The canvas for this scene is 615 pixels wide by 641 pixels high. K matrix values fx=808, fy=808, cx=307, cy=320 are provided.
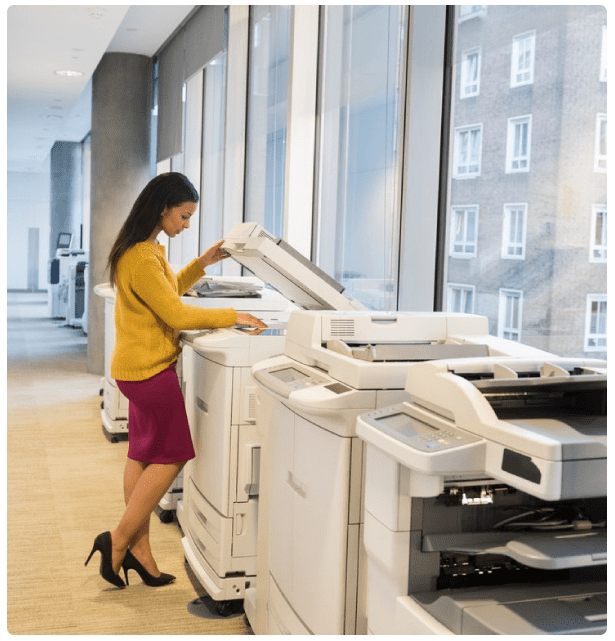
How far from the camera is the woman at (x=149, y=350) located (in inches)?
112

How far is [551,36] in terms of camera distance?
9.02 ft

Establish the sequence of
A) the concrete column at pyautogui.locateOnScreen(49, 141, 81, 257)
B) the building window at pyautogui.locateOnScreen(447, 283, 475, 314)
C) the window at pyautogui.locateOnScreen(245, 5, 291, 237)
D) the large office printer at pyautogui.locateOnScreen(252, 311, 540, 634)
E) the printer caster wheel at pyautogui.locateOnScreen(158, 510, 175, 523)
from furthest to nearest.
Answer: the concrete column at pyautogui.locateOnScreen(49, 141, 81, 257) < the window at pyautogui.locateOnScreen(245, 5, 291, 237) < the printer caster wheel at pyautogui.locateOnScreen(158, 510, 175, 523) < the building window at pyautogui.locateOnScreen(447, 283, 475, 314) < the large office printer at pyautogui.locateOnScreen(252, 311, 540, 634)

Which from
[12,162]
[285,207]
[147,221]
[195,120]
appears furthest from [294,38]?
[12,162]

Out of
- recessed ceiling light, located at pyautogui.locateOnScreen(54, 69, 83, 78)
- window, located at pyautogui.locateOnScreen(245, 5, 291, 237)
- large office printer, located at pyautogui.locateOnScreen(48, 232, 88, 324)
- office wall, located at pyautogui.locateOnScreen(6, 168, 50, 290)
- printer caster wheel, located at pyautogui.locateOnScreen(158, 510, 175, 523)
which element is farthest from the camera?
office wall, located at pyautogui.locateOnScreen(6, 168, 50, 290)

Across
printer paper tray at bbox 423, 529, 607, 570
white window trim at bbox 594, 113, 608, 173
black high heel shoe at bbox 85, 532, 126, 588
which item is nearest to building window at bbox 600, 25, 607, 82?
white window trim at bbox 594, 113, 608, 173

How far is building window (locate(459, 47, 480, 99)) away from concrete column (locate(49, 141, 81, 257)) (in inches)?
528

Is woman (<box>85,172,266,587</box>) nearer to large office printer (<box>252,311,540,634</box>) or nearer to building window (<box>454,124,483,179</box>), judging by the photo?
large office printer (<box>252,311,540,634</box>)

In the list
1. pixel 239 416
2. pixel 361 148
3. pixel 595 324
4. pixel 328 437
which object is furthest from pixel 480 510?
pixel 361 148

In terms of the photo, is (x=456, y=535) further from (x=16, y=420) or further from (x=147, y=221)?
(x=16, y=420)

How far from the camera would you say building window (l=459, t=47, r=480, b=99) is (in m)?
3.18

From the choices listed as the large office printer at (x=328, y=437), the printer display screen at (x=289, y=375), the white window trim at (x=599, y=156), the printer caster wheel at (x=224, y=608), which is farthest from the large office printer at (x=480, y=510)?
the printer caster wheel at (x=224, y=608)

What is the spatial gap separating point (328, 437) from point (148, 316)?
1.16 m

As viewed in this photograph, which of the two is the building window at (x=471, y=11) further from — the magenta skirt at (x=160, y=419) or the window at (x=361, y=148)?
the magenta skirt at (x=160, y=419)

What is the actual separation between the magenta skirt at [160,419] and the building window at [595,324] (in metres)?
1.43
